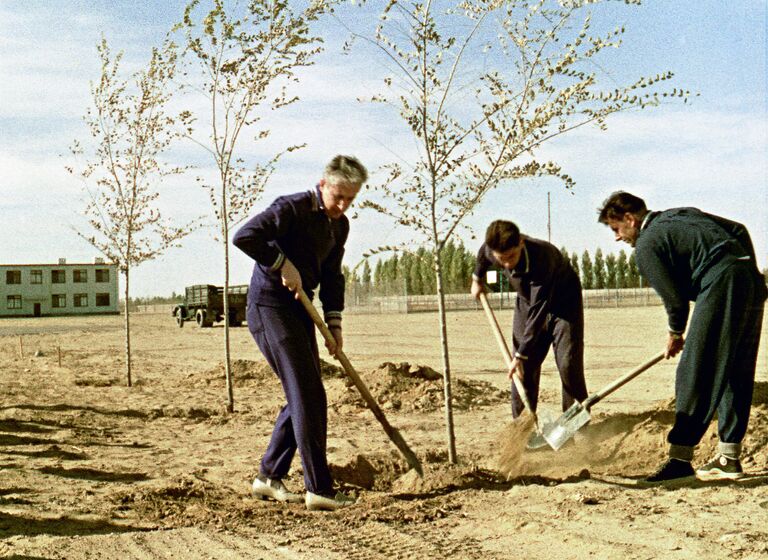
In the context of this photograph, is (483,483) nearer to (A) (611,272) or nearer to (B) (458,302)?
(B) (458,302)

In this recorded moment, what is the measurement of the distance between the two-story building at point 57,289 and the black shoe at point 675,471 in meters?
77.4

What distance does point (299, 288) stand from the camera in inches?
179

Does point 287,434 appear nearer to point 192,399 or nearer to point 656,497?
point 656,497

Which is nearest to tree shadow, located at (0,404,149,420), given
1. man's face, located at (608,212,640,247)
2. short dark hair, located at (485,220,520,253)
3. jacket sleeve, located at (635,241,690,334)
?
short dark hair, located at (485,220,520,253)

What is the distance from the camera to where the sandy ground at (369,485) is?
3.92 meters

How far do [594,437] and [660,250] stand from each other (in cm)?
248

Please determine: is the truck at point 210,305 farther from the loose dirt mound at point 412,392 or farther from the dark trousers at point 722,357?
the dark trousers at point 722,357

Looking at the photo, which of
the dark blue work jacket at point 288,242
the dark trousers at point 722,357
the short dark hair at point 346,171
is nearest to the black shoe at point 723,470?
the dark trousers at point 722,357

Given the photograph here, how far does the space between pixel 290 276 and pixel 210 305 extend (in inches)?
1226

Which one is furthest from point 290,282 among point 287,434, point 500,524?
point 500,524

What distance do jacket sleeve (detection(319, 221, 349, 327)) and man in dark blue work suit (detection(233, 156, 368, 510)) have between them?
0.46 ft

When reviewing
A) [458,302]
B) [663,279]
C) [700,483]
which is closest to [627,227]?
[663,279]

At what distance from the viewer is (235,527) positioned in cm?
439

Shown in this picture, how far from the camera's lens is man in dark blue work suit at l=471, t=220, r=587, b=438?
5961 millimetres
